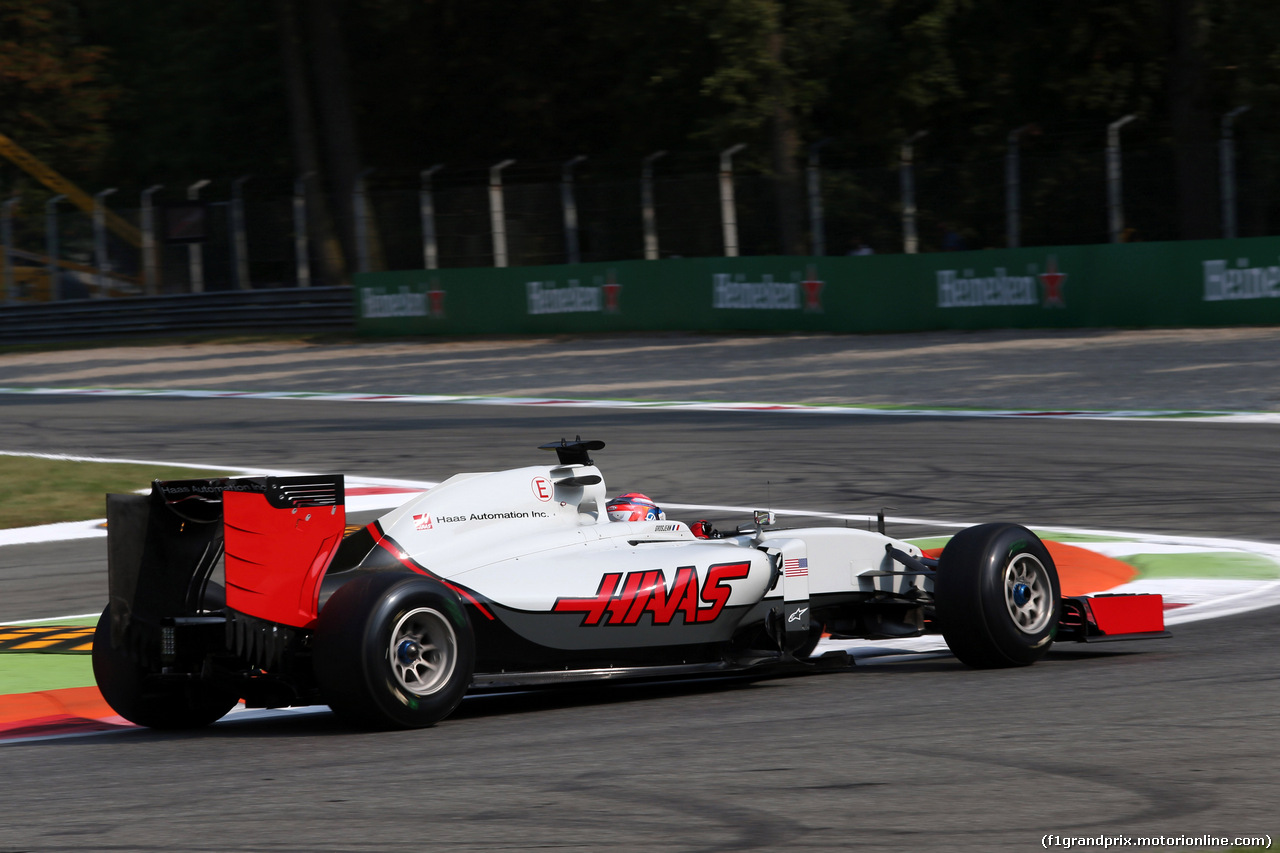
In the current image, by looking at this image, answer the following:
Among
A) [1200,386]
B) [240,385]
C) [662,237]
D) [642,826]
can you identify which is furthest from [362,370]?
[642,826]

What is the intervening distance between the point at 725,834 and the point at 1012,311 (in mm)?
21909

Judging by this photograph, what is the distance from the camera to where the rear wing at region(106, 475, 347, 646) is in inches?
251

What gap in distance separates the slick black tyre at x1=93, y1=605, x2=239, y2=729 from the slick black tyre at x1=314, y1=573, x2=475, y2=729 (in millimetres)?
788

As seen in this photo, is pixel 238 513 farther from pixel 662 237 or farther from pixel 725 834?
pixel 662 237

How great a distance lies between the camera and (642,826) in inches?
187

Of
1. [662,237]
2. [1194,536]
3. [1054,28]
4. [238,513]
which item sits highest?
[1054,28]

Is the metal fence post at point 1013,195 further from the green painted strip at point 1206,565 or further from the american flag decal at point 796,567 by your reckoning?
the american flag decal at point 796,567

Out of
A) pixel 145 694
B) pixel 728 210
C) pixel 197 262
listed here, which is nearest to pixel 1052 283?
pixel 728 210

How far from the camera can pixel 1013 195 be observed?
26734 millimetres

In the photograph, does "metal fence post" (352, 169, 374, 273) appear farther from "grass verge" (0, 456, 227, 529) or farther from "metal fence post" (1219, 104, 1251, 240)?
"grass verge" (0, 456, 227, 529)

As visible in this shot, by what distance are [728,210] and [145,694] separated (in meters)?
24.2

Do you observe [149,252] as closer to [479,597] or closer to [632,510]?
[632,510]

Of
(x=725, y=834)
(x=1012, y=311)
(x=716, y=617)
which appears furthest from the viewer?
(x=1012, y=311)

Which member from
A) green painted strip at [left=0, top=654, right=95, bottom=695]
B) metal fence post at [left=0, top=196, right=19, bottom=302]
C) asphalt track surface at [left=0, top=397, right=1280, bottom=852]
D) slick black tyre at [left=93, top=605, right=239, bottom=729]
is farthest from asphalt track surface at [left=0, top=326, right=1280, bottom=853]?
metal fence post at [left=0, top=196, right=19, bottom=302]
